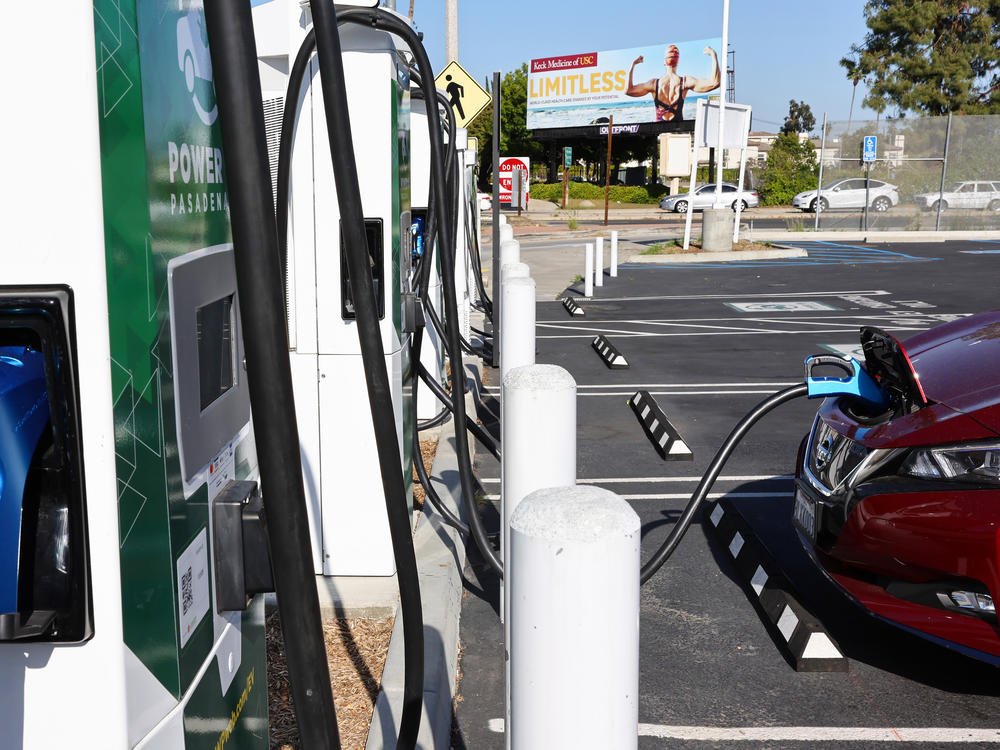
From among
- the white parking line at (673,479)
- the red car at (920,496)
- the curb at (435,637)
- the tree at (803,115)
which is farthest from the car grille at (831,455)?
the tree at (803,115)

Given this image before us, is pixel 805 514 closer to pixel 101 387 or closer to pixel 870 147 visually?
pixel 101 387

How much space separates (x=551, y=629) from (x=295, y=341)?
339 cm

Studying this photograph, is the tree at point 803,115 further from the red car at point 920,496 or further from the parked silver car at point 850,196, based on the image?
the red car at point 920,496

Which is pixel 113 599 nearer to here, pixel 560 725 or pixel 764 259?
pixel 560 725

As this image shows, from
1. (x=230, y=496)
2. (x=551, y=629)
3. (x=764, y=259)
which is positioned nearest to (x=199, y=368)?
(x=230, y=496)

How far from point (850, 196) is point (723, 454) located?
1465 inches

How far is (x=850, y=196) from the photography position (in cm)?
3828

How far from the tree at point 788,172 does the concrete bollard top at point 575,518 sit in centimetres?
5187

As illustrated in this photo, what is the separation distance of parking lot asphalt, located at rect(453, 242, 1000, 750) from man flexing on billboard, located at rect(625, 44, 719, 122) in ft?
143

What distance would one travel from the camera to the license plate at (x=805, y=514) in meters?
4.21

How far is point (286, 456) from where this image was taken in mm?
1505

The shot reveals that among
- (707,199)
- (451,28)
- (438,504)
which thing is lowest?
(438,504)

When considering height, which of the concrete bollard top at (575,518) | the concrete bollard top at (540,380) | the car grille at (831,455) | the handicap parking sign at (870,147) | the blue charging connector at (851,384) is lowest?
the car grille at (831,455)

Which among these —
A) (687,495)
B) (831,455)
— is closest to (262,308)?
(831,455)
